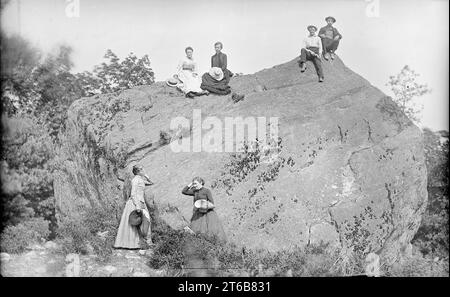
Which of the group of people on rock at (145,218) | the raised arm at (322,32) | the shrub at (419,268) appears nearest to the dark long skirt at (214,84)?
the raised arm at (322,32)

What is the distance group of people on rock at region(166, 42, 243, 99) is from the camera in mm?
13758

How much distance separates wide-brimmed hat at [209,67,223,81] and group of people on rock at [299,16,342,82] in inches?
73.6

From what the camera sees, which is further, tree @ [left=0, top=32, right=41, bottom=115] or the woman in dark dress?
tree @ [left=0, top=32, right=41, bottom=115]

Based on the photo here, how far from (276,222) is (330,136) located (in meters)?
2.26

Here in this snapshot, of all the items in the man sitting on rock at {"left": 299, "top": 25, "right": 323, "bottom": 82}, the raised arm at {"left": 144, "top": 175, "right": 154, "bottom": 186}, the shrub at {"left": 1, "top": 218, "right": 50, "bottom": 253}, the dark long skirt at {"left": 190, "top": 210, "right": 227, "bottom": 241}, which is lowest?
the shrub at {"left": 1, "top": 218, "right": 50, "bottom": 253}

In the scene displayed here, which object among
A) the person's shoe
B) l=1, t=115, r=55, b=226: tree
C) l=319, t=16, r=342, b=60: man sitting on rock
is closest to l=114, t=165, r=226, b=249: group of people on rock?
l=1, t=115, r=55, b=226: tree

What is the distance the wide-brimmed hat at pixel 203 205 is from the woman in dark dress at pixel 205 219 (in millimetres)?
68

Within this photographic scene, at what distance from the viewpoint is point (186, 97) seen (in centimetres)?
1402

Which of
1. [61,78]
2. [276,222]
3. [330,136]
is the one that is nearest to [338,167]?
[330,136]

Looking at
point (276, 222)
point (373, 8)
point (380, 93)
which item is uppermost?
point (373, 8)

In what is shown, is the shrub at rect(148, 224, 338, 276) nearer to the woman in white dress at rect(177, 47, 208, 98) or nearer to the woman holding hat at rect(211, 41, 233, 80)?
the woman in white dress at rect(177, 47, 208, 98)

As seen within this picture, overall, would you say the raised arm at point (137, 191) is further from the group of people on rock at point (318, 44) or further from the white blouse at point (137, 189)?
the group of people on rock at point (318, 44)

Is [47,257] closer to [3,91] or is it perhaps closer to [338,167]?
[3,91]

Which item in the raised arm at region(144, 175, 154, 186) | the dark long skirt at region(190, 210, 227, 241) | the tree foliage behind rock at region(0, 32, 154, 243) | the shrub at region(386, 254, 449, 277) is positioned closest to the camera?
the dark long skirt at region(190, 210, 227, 241)
